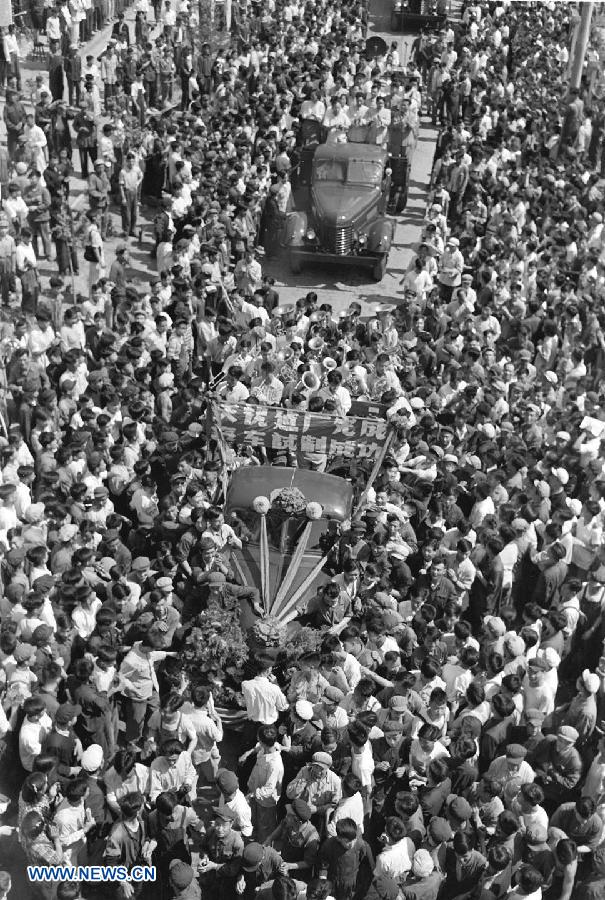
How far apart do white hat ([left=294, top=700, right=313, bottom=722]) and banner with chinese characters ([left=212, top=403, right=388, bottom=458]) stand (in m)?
4.51

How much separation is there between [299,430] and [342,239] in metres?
8.13

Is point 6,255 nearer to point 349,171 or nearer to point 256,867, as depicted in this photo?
point 349,171

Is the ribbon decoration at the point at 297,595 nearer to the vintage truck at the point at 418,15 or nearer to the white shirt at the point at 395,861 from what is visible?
the white shirt at the point at 395,861

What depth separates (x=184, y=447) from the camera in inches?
567

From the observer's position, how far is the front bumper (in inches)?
→ 858

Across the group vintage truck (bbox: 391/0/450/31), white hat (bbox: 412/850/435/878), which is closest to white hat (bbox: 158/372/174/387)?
white hat (bbox: 412/850/435/878)

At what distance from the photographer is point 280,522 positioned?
13.1 meters

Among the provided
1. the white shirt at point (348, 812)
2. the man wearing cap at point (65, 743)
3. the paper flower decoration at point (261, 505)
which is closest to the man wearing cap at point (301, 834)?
the white shirt at point (348, 812)

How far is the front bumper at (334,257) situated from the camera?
21.8 metres

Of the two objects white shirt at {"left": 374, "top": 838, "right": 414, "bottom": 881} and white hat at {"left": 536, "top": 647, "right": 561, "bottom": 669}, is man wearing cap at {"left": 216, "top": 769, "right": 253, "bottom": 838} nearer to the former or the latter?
white shirt at {"left": 374, "top": 838, "right": 414, "bottom": 881}

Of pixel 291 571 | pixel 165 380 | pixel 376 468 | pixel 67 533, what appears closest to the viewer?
pixel 67 533

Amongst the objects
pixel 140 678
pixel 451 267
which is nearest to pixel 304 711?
pixel 140 678

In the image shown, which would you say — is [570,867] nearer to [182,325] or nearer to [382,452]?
[382,452]

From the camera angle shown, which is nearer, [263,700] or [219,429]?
[263,700]
